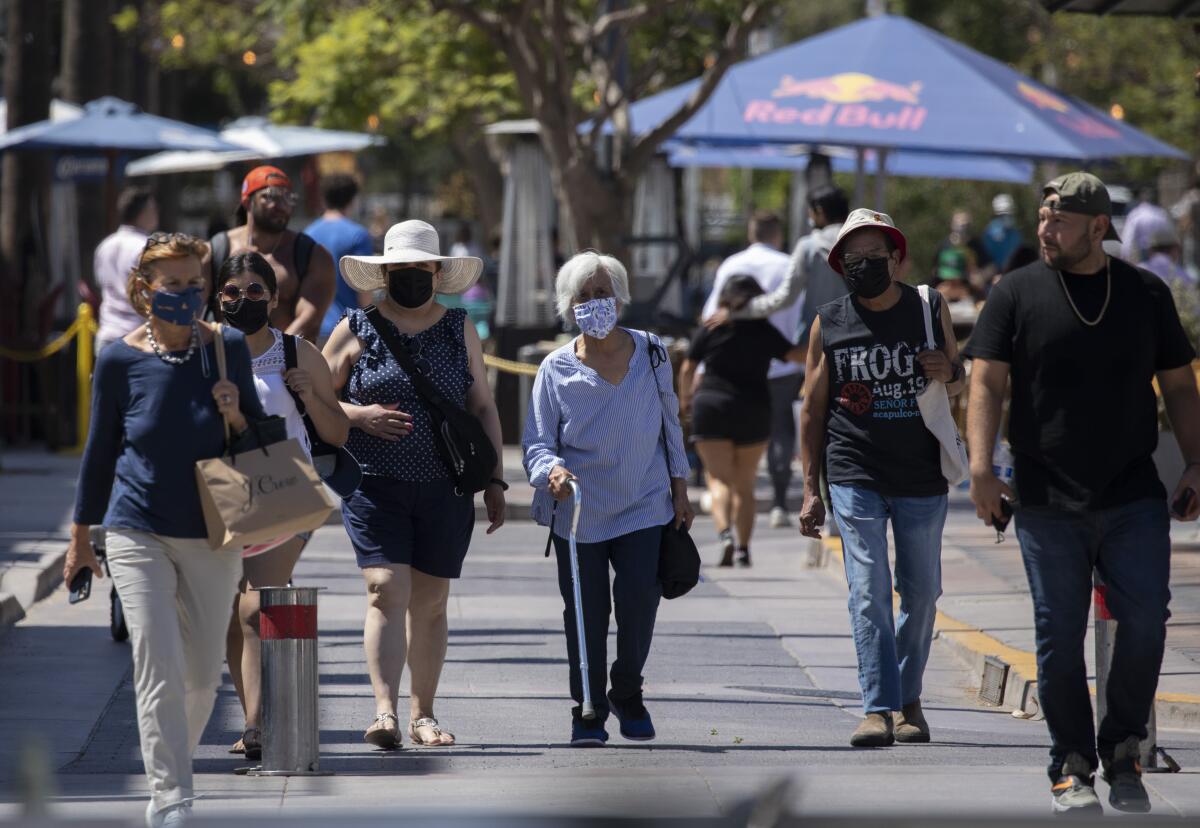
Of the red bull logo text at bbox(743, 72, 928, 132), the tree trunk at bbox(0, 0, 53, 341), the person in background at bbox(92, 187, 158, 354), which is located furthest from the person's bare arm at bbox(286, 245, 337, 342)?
the tree trunk at bbox(0, 0, 53, 341)

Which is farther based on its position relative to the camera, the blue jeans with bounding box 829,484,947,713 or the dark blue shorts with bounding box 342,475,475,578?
the blue jeans with bounding box 829,484,947,713

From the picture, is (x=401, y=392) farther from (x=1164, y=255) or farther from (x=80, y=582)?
(x=1164, y=255)

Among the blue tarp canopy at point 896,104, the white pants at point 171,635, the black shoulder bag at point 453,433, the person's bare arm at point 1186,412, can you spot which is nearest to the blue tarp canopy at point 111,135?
the blue tarp canopy at point 896,104

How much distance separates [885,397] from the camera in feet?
23.7

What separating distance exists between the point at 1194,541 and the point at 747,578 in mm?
2788

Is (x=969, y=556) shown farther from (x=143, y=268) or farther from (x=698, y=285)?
(x=698, y=285)

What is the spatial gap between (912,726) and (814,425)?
1152 mm

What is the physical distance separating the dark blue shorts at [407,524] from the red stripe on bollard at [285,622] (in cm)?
47

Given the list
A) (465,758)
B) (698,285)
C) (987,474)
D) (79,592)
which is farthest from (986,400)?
(698,285)

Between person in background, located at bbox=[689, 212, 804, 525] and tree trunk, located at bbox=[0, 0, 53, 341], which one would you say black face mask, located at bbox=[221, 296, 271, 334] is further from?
tree trunk, located at bbox=[0, 0, 53, 341]

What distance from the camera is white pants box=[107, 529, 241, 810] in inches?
220

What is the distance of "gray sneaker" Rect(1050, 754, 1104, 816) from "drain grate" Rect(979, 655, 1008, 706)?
250 centimetres

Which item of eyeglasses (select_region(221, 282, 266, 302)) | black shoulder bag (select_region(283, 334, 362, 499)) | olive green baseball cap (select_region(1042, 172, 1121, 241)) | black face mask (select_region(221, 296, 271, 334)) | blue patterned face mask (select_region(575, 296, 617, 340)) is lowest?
black shoulder bag (select_region(283, 334, 362, 499))

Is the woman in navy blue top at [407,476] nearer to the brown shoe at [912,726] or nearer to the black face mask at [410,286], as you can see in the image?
the black face mask at [410,286]
